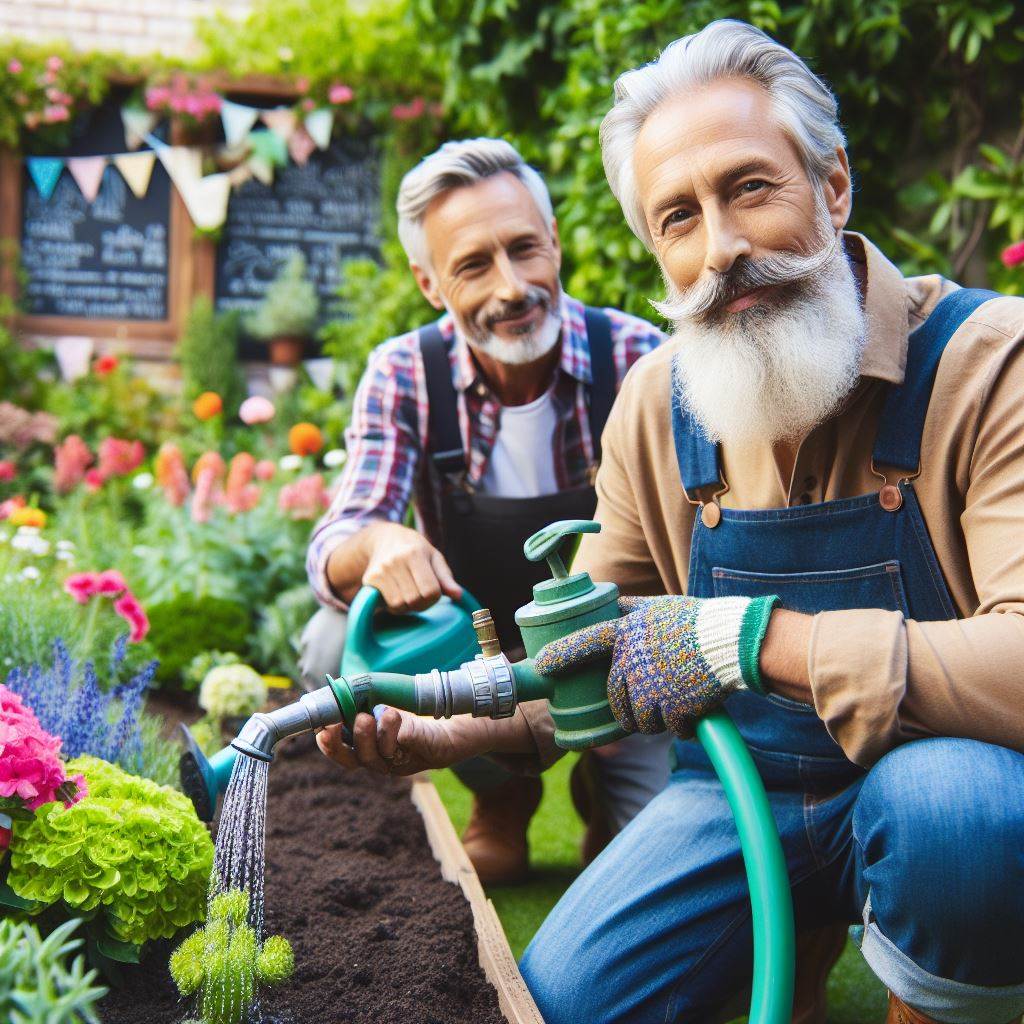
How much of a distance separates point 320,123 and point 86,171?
4.71ft

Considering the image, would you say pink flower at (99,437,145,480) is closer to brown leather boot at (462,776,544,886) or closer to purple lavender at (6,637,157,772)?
purple lavender at (6,637,157,772)

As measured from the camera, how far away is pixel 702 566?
1927mm

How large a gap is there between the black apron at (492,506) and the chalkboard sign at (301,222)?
4494mm

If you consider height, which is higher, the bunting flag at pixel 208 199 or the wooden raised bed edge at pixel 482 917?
the bunting flag at pixel 208 199

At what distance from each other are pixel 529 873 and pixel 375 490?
100cm

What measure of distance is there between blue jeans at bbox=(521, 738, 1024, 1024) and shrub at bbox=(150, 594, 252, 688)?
1.97m

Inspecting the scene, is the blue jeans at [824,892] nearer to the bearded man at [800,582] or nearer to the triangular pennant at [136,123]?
the bearded man at [800,582]

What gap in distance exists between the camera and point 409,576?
2189 millimetres

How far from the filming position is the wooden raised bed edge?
173 centimetres

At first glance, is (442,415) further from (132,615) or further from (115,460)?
(115,460)

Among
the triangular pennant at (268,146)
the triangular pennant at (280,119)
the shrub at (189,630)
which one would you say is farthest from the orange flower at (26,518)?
the triangular pennant at (280,119)

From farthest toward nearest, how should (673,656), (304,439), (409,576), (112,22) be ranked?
(112,22) → (304,439) → (409,576) → (673,656)

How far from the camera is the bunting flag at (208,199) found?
7031 millimetres

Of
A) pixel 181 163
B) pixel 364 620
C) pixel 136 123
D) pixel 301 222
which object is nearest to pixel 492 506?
pixel 364 620
